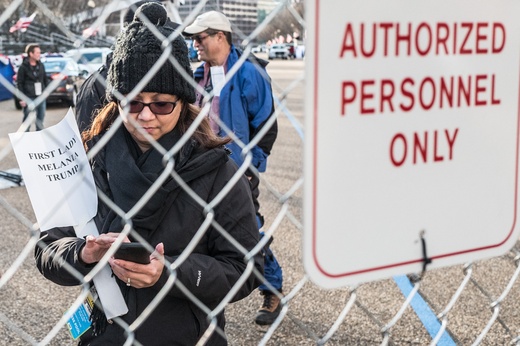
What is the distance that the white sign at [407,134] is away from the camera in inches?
55.8

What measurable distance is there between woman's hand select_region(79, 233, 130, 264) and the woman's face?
1.17ft

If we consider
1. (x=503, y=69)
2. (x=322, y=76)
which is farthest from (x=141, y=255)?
(x=503, y=69)

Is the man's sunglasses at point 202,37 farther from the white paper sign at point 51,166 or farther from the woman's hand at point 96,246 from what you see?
the white paper sign at point 51,166

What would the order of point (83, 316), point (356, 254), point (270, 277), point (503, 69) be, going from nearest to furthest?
point (356, 254) < point (503, 69) < point (83, 316) < point (270, 277)

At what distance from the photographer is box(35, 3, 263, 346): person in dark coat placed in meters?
1.97

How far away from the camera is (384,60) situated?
1451 mm

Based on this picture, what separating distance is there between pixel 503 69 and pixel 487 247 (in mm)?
437

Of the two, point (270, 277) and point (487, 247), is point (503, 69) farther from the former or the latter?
point (270, 277)

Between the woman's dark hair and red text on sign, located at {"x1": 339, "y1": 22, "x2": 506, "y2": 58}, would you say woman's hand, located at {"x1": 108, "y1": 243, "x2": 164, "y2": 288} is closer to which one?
the woman's dark hair

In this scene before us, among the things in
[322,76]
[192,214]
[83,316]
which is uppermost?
[322,76]

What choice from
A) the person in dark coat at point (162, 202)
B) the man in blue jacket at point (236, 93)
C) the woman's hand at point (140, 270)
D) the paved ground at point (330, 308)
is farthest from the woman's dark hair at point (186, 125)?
the man in blue jacket at point (236, 93)

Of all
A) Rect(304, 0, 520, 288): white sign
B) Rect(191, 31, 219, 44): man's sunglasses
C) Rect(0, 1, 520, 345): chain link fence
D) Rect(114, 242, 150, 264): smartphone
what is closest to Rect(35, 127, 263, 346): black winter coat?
Rect(114, 242, 150, 264): smartphone

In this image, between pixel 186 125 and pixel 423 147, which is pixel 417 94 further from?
pixel 186 125

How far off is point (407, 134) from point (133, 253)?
0.73 meters
